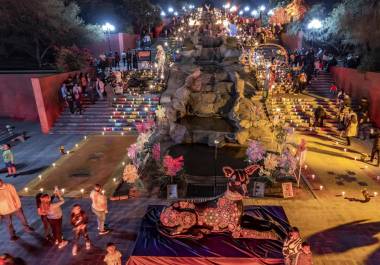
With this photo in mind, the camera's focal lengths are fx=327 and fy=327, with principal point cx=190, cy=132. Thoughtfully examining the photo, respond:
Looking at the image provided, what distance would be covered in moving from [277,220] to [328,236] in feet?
5.12

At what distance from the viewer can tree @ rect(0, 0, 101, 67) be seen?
2122 cm

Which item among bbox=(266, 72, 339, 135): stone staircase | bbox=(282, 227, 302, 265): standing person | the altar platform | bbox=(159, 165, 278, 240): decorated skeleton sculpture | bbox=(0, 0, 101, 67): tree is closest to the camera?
bbox=(282, 227, 302, 265): standing person

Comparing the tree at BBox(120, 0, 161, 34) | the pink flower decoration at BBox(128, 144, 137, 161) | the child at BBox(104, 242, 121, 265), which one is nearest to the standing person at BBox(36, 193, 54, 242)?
the child at BBox(104, 242, 121, 265)

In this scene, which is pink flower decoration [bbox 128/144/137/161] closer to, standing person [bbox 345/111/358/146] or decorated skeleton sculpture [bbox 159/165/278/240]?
decorated skeleton sculpture [bbox 159/165/278/240]

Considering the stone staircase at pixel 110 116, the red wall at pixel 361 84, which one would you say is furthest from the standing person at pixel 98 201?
the red wall at pixel 361 84

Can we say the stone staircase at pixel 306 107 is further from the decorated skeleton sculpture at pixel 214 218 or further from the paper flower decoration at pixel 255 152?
the decorated skeleton sculpture at pixel 214 218

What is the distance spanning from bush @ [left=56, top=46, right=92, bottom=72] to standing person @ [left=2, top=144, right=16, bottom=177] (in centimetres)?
944

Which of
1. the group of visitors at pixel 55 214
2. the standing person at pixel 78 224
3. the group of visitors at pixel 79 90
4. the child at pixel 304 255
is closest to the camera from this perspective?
the child at pixel 304 255

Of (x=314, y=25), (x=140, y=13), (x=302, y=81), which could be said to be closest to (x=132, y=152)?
(x=302, y=81)

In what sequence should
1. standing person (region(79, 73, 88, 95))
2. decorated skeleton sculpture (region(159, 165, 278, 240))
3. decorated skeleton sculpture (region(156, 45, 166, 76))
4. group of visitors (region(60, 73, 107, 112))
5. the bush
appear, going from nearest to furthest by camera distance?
1. decorated skeleton sculpture (region(159, 165, 278, 240))
2. group of visitors (region(60, 73, 107, 112))
3. standing person (region(79, 73, 88, 95))
4. the bush
5. decorated skeleton sculpture (region(156, 45, 166, 76))

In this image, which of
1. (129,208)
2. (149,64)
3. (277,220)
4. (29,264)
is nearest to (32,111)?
(149,64)

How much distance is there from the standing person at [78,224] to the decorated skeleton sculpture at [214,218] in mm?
1800

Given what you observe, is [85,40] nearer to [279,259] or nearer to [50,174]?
[50,174]

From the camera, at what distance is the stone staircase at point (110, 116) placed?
59.0 ft
